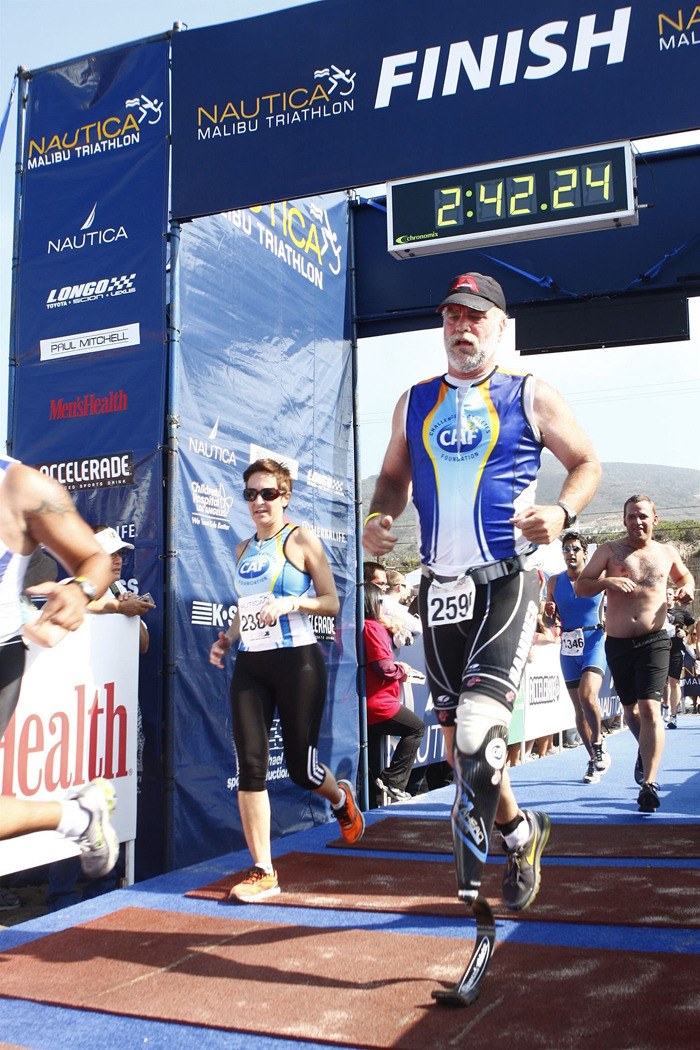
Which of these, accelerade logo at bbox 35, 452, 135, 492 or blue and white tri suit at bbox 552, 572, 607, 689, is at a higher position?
accelerade logo at bbox 35, 452, 135, 492

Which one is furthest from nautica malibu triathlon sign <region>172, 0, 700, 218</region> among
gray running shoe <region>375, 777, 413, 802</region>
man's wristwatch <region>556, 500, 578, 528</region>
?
gray running shoe <region>375, 777, 413, 802</region>

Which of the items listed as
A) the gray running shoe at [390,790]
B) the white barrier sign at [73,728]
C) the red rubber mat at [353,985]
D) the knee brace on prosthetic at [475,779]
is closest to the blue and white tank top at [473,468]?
the knee brace on prosthetic at [475,779]

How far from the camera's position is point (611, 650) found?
25.0 feet

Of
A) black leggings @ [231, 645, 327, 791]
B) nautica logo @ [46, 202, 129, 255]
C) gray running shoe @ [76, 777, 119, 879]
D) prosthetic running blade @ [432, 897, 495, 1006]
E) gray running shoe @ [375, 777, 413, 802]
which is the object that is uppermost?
nautica logo @ [46, 202, 129, 255]

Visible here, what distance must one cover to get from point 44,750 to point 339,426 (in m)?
4.69

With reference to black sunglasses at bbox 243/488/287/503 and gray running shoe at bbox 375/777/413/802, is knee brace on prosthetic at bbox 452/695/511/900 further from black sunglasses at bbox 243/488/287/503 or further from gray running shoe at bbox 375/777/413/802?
gray running shoe at bbox 375/777/413/802

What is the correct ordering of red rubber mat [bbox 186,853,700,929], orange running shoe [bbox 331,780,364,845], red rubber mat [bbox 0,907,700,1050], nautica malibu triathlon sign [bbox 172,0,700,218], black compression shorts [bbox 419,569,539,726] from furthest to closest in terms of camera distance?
orange running shoe [bbox 331,780,364,845] < nautica malibu triathlon sign [bbox 172,0,700,218] < red rubber mat [bbox 186,853,700,929] < black compression shorts [bbox 419,569,539,726] < red rubber mat [bbox 0,907,700,1050]

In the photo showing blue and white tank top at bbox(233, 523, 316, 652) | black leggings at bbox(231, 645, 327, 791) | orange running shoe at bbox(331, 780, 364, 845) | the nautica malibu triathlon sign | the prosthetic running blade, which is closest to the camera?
the prosthetic running blade

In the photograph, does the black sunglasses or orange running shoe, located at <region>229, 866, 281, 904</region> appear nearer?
orange running shoe, located at <region>229, 866, 281, 904</region>

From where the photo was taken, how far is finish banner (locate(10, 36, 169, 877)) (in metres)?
6.25

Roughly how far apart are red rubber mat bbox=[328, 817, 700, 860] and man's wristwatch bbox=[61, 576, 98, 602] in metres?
3.52

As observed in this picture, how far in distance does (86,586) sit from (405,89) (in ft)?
14.3

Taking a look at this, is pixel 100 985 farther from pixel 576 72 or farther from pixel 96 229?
pixel 576 72

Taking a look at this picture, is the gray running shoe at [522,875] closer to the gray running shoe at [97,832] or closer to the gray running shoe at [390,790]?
the gray running shoe at [97,832]
